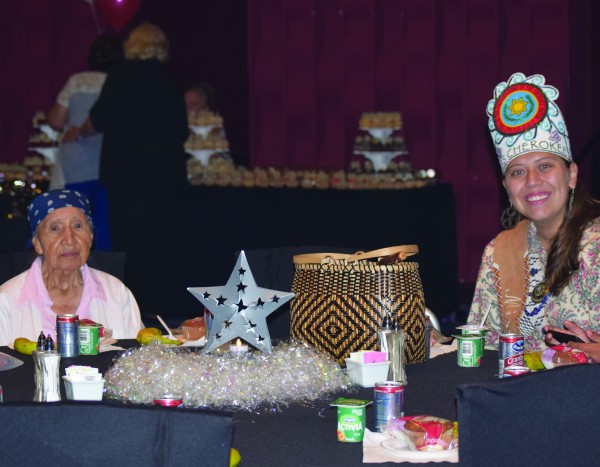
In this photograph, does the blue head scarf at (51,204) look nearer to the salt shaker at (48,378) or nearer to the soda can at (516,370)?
the salt shaker at (48,378)

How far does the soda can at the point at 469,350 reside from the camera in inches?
109

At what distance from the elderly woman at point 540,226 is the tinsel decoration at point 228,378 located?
2.33 feet

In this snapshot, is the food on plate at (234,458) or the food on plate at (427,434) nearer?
the food on plate at (234,458)

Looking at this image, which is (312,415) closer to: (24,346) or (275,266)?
(24,346)

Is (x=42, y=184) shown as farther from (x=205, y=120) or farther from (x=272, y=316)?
→ (x=272, y=316)

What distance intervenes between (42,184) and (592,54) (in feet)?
13.2

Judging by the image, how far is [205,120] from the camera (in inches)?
288

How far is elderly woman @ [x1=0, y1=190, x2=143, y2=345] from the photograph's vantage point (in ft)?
10.9

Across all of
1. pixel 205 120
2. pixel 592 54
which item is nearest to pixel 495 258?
pixel 205 120

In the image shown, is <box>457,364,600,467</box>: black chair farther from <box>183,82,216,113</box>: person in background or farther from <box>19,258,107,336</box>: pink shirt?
<box>183,82,216,113</box>: person in background

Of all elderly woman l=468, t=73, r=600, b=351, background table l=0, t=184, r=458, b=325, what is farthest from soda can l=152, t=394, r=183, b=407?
background table l=0, t=184, r=458, b=325

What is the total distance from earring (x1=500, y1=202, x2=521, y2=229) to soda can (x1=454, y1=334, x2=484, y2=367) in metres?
0.63

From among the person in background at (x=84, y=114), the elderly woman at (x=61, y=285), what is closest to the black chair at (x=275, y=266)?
the elderly woman at (x=61, y=285)

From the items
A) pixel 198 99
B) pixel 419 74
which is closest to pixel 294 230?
pixel 198 99
